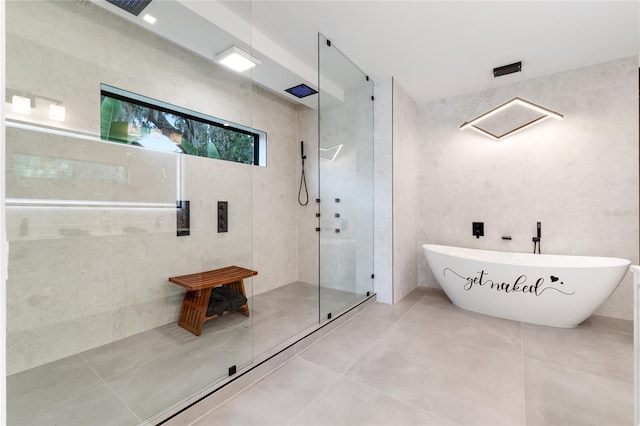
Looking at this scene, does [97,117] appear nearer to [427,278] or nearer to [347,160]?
[347,160]

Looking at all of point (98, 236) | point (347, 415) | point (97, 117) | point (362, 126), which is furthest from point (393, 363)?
point (97, 117)

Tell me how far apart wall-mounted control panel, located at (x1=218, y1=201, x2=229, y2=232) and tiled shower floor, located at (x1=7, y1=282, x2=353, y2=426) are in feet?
2.62

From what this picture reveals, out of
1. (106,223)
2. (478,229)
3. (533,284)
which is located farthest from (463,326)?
(106,223)

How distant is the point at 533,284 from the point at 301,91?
3.13 m

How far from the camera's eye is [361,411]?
160 centimetres

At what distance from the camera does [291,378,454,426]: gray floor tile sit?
1.52 m

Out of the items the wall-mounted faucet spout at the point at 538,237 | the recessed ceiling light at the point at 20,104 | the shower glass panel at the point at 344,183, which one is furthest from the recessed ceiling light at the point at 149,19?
the wall-mounted faucet spout at the point at 538,237

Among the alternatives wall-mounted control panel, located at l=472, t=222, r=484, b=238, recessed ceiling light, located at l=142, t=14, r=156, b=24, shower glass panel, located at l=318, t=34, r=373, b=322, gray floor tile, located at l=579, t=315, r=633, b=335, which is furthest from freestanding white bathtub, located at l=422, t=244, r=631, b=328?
recessed ceiling light, located at l=142, t=14, r=156, b=24

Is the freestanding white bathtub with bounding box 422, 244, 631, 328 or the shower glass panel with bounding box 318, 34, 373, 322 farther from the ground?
the shower glass panel with bounding box 318, 34, 373, 322

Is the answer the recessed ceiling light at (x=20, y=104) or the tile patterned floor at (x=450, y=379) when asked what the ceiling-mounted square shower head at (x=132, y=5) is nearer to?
the recessed ceiling light at (x=20, y=104)

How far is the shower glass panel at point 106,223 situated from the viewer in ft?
→ 4.83

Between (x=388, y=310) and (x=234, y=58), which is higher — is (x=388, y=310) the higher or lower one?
the lower one

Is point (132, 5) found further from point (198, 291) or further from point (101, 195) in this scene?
point (198, 291)

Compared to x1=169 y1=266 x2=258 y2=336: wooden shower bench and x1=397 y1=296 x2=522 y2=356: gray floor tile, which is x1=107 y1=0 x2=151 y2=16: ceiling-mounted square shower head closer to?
x1=169 y1=266 x2=258 y2=336: wooden shower bench
